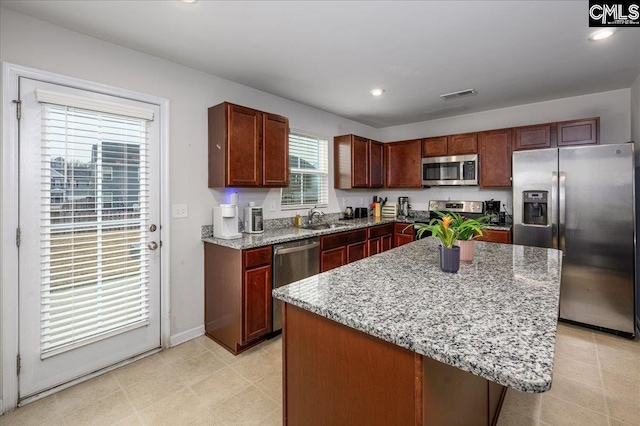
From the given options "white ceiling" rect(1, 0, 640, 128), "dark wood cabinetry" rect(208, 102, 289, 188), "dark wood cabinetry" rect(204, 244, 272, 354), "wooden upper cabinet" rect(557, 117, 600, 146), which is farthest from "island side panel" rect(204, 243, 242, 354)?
"wooden upper cabinet" rect(557, 117, 600, 146)

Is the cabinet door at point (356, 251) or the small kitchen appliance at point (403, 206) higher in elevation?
the small kitchen appliance at point (403, 206)

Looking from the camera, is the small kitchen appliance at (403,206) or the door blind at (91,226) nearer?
the door blind at (91,226)

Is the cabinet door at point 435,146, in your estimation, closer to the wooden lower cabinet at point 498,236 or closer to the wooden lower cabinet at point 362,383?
the wooden lower cabinet at point 498,236

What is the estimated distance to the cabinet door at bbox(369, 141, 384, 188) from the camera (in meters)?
4.76

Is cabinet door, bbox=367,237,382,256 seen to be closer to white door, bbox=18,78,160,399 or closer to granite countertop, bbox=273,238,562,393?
granite countertop, bbox=273,238,562,393

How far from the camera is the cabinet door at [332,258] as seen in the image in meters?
3.30

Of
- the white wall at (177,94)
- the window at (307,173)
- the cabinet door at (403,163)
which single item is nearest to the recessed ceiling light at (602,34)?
the cabinet door at (403,163)

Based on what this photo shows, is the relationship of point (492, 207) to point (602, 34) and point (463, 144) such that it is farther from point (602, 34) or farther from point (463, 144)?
point (602, 34)

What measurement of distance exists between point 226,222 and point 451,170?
3212mm

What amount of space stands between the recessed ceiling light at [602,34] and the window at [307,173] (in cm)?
287

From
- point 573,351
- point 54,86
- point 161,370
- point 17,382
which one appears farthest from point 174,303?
point 573,351

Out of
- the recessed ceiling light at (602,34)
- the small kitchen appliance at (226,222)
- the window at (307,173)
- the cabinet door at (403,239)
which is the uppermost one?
the recessed ceiling light at (602,34)

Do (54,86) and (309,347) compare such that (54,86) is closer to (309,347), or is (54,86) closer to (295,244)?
(295,244)

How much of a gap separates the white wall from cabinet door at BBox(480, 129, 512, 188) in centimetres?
296
